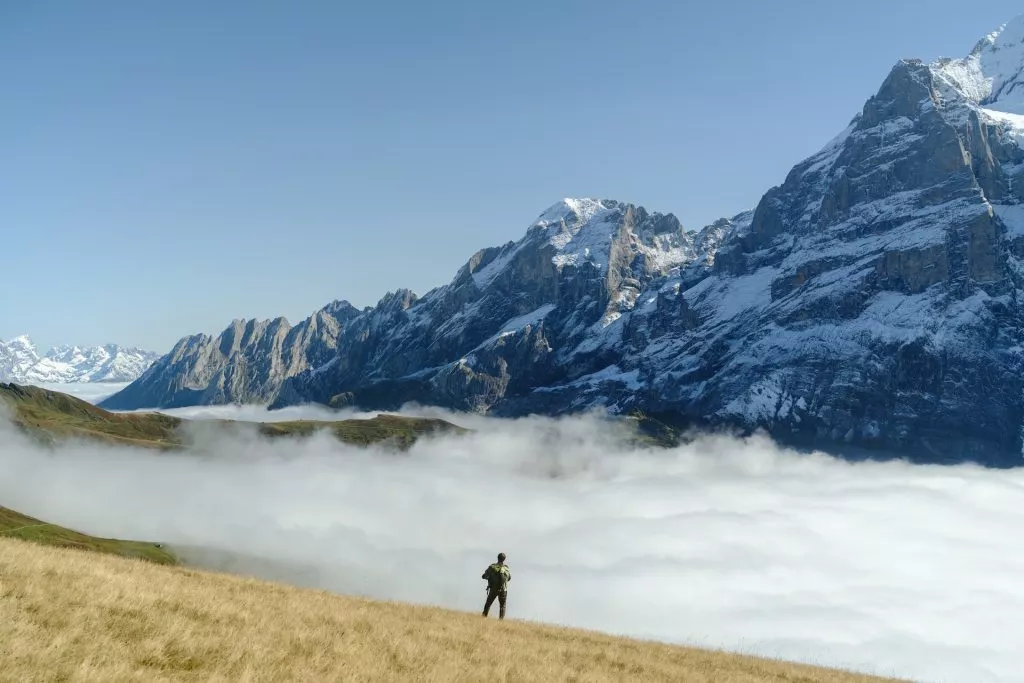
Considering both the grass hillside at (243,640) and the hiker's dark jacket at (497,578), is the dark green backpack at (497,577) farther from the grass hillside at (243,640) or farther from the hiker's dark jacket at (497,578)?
the grass hillside at (243,640)

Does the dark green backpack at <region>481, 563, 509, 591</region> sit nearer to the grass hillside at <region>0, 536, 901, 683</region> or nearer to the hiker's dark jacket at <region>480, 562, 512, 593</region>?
the hiker's dark jacket at <region>480, 562, 512, 593</region>

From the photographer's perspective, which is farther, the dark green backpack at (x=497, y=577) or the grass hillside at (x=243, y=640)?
the dark green backpack at (x=497, y=577)

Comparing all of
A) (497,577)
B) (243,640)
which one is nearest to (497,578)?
(497,577)

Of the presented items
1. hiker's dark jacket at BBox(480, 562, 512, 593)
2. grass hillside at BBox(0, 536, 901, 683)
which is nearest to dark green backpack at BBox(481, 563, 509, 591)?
hiker's dark jacket at BBox(480, 562, 512, 593)

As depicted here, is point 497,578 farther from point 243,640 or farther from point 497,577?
point 243,640

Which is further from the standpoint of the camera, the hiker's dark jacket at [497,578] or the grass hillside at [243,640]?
the hiker's dark jacket at [497,578]

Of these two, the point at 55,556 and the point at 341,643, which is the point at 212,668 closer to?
the point at 341,643

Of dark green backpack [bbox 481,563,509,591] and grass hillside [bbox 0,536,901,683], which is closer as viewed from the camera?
grass hillside [bbox 0,536,901,683]

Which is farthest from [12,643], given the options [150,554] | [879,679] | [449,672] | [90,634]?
[150,554]

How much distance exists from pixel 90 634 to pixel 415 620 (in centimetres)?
1363

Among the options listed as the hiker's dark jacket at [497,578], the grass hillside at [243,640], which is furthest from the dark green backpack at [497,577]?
the grass hillside at [243,640]

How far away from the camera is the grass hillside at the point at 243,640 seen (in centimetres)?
1296

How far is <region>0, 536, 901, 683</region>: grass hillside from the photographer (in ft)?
42.5

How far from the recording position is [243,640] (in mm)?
15773
